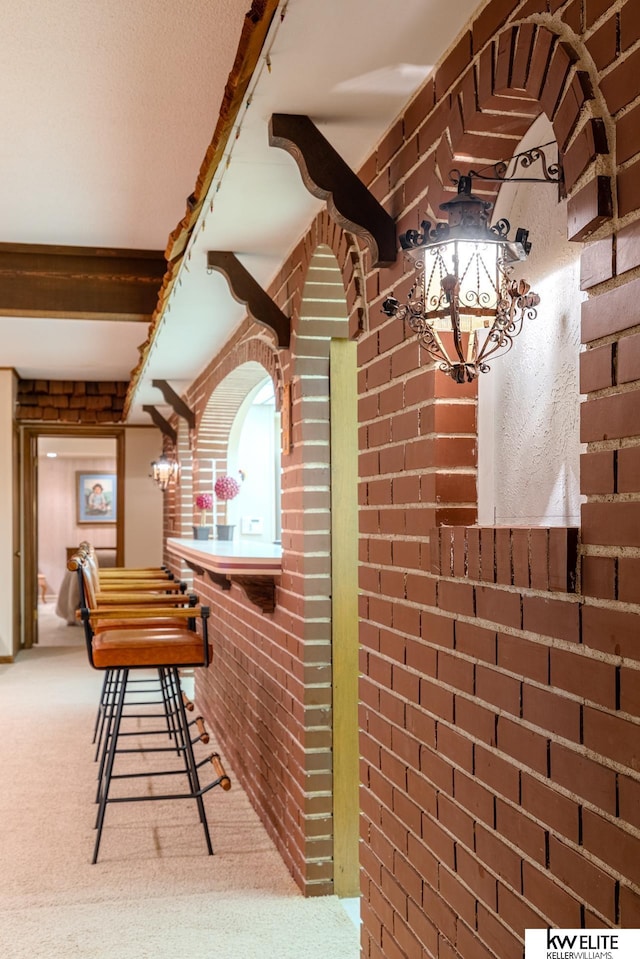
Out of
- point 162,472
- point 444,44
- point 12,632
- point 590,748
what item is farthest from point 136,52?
point 12,632

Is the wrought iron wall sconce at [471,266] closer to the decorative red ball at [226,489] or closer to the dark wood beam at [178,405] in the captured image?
the decorative red ball at [226,489]

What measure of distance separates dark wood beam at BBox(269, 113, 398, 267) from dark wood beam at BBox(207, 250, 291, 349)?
119 centimetres

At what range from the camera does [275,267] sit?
12.3ft

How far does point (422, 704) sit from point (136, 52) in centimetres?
228

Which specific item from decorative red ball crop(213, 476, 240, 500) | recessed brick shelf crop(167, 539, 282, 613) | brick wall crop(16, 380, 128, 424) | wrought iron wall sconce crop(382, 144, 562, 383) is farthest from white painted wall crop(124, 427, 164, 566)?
wrought iron wall sconce crop(382, 144, 562, 383)

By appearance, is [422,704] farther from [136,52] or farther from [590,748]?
[136,52]

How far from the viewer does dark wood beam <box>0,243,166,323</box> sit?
518cm

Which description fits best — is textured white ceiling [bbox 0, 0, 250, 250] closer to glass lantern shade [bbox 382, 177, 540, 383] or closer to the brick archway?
the brick archway

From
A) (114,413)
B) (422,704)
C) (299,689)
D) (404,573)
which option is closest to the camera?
(422,704)

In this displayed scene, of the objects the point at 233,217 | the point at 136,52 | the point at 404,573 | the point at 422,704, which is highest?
the point at 136,52

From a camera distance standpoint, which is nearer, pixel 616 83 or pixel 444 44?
pixel 616 83

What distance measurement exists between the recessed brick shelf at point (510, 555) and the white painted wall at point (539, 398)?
0.40ft

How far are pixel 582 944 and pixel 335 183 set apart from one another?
164 centimetres

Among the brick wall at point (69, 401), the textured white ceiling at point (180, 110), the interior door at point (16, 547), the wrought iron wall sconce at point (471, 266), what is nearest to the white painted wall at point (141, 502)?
the brick wall at point (69, 401)
